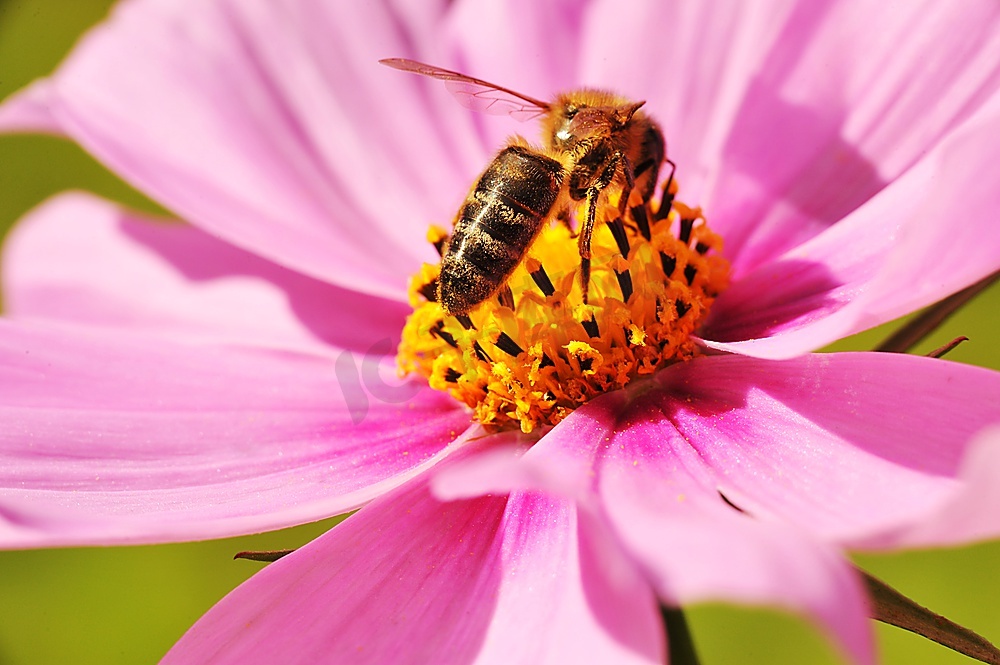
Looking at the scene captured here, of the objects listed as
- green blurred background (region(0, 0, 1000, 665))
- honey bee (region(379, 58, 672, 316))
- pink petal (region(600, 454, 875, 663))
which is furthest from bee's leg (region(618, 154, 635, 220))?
green blurred background (region(0, 0, 1000, 665))

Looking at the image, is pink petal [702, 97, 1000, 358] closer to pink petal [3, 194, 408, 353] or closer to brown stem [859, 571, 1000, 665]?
brown stem [859, 571, 1000, 665]

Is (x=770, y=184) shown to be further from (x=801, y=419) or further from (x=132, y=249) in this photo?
(x=132, y=249)

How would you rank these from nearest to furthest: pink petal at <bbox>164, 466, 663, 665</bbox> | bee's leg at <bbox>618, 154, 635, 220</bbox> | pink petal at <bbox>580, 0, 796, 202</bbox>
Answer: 1. pink petal at <bbox>164, 466, 663, 665</bbox>
2. bee's leg at <bbox>618, 154, 635, 220</bbox>
3. pink petal at <bbox>580, 0, 796, 202</bbox>

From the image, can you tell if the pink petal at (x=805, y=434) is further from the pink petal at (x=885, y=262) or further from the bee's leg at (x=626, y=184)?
the bee's leg at (x=626, y=184)

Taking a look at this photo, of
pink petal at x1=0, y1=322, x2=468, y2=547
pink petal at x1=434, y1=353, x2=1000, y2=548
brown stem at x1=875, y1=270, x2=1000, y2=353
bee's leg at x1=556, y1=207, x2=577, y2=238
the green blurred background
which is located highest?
bee's leg at x1=556, y1=207, x2=577, y2=238

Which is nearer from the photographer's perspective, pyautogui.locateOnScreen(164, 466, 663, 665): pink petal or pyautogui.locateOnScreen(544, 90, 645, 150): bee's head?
pyautogui.locateOnScreen(164, 466, 663, 665): pink petal
